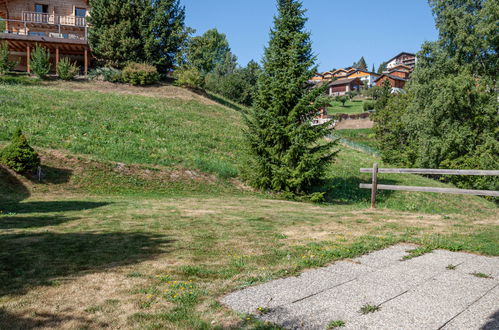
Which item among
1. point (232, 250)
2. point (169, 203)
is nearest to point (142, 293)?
point (232, 250)

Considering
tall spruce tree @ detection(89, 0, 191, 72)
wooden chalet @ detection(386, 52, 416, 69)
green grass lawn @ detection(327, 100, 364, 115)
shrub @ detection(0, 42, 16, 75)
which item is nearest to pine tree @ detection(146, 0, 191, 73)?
tall spruce tree @ detection(89, 0, 191, 72)

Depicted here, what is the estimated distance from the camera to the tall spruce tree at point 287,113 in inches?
664

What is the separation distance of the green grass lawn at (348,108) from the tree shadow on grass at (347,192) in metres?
63.5

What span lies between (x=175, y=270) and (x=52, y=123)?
20116 mm

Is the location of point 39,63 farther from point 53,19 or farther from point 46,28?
point 53,19

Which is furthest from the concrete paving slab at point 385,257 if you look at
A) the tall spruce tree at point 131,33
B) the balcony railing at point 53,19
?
the balcony railing at point 53,19

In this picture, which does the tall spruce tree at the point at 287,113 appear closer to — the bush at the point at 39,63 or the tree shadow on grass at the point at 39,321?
the tree shadow on grass at the point at 39,321

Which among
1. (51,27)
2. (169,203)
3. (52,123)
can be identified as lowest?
(169,203)

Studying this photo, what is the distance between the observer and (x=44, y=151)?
18.3m

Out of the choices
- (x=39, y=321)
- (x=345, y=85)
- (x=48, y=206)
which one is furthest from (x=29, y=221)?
(x=345, y=85)

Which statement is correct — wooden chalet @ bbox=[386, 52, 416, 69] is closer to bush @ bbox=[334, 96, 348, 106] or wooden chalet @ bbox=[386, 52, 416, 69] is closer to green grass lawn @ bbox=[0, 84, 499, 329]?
bush @ bbox=[334, 96, 348, 106]

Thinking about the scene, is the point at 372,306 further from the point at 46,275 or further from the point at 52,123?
the point at 52,123

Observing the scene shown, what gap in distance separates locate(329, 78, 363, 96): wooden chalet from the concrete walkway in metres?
114

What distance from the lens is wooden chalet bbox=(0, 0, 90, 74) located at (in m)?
40.8
